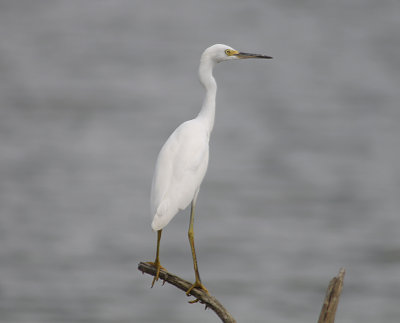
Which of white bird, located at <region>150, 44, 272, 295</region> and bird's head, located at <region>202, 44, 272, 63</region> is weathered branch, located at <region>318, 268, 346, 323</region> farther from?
bird's head, located at <region>202, 44, 272, 63</region>

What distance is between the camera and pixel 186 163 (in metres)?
5.62

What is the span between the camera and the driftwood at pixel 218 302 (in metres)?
4.71

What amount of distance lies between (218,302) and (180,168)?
1.02 metres

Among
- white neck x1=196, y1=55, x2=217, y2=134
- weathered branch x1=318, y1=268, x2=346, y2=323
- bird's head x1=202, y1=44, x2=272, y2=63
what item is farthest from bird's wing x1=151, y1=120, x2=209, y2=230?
weathered branch x1=318, y1=268, x2=346, y2=323

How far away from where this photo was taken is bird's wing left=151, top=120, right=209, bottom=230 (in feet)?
17.9

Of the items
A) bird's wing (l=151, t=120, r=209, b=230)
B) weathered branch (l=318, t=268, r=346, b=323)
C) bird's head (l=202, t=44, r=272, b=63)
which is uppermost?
bird's head (l=202, t=44, r=272, b=63)

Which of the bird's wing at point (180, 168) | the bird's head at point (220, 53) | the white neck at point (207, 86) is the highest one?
the bird's head at point (220, 53)

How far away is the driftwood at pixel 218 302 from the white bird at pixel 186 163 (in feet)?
0.20

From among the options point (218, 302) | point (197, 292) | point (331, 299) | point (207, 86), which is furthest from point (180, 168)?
point (331, 299)

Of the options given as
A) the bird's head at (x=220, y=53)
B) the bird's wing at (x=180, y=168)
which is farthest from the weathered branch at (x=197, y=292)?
the bird's head at (x=220, y=53)

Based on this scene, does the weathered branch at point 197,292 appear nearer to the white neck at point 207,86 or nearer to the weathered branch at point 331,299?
the weathered branch at point 331,299

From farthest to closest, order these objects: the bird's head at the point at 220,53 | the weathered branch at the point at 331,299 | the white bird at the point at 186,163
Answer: the bird's head at the point at 220,53
the white bird at the point at 186,163
the weathered branch at the point at 331,299

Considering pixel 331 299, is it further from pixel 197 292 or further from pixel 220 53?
pixel 220 53

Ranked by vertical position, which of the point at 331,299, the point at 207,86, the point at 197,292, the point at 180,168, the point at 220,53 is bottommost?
the point at 331,299
